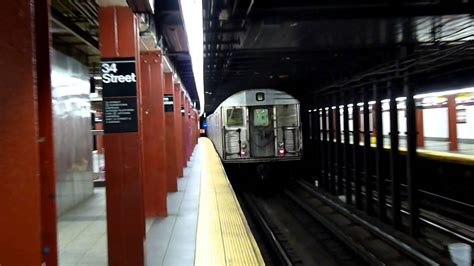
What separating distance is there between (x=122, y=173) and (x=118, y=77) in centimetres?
98

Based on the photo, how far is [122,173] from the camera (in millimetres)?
4684

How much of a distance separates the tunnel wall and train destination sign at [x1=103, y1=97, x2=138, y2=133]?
326cm

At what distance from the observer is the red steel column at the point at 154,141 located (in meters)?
7.50

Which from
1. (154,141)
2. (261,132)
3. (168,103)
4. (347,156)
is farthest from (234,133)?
(154,141)

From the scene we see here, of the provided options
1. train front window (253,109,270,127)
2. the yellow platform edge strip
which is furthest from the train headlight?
the yellow platform edge strip

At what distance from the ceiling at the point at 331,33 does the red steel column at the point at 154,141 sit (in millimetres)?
1074

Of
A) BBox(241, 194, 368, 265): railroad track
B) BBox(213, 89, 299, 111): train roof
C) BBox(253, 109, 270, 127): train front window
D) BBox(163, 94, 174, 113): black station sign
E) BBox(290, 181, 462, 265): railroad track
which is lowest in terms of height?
BBox(241, 194, 368, 265): railroad track

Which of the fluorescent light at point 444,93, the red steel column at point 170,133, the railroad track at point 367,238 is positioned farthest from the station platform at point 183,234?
the fluorescent light at point 444,93

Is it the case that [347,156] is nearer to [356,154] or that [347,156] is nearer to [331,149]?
[356,154]

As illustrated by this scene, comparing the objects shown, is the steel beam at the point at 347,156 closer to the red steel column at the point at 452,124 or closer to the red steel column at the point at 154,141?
the red steel column at the point at 452,124

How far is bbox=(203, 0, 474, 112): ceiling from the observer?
5.93 metres

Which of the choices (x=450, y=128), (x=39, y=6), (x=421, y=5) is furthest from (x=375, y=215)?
(x=39, y=6)

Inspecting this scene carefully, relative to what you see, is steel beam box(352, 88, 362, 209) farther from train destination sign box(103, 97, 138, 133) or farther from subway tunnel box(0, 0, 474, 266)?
train destination sign box(103, 97, 138, 133)

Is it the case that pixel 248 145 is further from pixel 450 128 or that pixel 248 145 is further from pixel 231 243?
pixel 231 243
